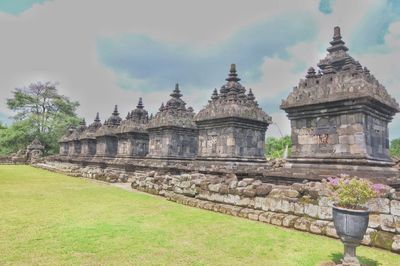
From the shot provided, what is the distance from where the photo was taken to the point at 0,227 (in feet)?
19.1

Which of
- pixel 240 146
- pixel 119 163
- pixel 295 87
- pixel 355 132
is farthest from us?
pixel 119 163

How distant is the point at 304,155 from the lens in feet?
30.6

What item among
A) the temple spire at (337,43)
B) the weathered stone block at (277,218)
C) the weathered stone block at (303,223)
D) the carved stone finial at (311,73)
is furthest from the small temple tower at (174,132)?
the weathered stone block at (303,223)

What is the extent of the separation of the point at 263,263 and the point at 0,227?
4.97m

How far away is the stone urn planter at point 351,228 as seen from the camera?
399 cm

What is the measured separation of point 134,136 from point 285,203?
49.0ft

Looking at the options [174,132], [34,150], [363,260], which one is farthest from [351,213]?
[34,150]

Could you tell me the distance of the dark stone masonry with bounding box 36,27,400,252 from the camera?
20.9 ft

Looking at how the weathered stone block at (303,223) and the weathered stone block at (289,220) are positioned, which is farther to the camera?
the weathered stone block at (289,220)

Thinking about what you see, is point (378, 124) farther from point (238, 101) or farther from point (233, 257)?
point (233, 257)

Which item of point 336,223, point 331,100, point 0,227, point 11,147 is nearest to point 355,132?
point 331,100

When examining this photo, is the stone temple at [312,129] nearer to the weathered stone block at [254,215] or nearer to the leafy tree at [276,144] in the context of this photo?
the weathered stone block at [254,215]

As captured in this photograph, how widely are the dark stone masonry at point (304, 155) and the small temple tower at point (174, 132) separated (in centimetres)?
93

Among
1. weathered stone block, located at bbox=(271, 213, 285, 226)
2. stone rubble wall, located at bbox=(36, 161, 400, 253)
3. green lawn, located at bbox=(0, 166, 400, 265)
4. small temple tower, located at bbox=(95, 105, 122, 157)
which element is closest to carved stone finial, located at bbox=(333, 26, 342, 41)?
stone rubble wall, located at bbox=(36, 161, 400, 253)
